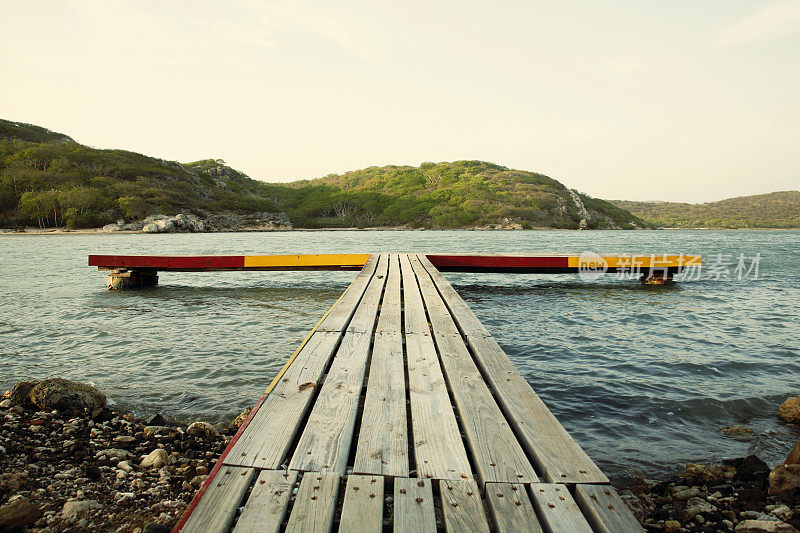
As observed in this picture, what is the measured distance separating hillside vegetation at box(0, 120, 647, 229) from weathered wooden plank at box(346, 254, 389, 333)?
61832mm

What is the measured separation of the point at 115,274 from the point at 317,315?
6.18 meters

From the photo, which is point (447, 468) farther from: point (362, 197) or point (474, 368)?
point (362, 197)

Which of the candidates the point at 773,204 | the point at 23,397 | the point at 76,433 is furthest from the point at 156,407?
the point at 773,204

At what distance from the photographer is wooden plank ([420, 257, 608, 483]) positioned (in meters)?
1.75

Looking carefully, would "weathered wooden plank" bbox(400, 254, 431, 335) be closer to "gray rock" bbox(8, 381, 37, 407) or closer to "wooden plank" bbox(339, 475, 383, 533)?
"wooden plank" bbox(339, 475, 383, 533)

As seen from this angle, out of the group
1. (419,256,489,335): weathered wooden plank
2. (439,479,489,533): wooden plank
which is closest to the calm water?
(419,256,489,335): weathered wooden plank

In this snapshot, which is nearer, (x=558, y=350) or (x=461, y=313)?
(x=461, y=313)

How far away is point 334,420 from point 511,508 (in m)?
0.93

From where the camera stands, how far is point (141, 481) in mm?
2584

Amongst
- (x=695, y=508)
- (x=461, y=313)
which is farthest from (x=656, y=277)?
(x=695, y=508)

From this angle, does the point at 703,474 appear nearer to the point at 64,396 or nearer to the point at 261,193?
the point at 64,396

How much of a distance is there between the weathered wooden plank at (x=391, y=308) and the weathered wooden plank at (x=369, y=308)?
7cm

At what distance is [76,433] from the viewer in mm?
3236

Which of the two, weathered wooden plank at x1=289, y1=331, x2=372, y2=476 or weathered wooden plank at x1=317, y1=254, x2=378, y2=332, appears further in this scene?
weathered wooden plank at x1=317, y1=254, x2=378, y2=332
